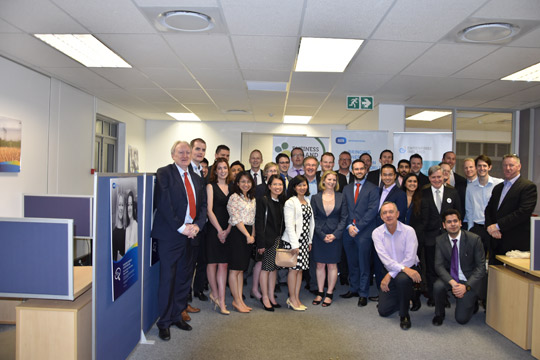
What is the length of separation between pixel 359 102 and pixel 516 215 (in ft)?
10.7

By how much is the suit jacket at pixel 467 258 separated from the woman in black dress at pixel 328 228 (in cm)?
102

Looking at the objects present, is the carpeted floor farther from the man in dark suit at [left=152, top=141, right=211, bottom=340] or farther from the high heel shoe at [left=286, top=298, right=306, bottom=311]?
the man in dark suit at [left=152, top=141, right=211, bottom=340]

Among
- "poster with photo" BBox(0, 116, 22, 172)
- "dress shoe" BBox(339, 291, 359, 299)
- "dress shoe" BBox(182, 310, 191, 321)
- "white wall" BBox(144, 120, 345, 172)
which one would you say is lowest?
"dress shoe" BBox(339, 291, 359, 299)

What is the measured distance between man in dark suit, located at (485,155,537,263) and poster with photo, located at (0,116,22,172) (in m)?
5.88

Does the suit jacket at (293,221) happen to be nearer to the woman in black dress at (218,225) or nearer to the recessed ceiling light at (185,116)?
the woman in black dress at (218,225)

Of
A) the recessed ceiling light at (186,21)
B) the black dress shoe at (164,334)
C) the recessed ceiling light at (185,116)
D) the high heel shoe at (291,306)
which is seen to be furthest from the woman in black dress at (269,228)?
the recessed ceiling light at (185,116)

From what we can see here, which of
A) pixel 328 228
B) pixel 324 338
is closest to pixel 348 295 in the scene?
pixel 328 228

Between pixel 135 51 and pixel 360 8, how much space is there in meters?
2.69

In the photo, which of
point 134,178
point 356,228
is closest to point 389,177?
point 356,228

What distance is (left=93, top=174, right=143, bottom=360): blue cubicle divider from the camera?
2193 millimetres

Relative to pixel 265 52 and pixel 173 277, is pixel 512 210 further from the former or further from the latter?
pixel 173 277

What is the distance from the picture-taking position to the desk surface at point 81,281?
221 centimetres

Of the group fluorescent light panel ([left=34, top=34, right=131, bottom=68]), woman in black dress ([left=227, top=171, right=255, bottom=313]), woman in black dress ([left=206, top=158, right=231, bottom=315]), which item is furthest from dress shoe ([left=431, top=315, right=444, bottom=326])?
fluorescent light panel ([left=34, top=34, right=131, bottom=68])

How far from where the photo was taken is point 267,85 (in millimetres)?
5977
